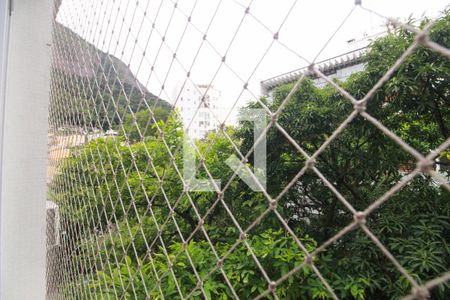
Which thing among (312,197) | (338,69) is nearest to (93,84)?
(338,69)

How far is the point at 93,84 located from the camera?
1.23 m

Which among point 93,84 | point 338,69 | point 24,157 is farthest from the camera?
point 338,69

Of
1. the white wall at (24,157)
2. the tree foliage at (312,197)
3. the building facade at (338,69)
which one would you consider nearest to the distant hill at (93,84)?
the tree foliage at (312,197)

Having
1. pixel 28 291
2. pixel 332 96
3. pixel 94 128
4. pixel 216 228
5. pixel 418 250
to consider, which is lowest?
pixel 216 228

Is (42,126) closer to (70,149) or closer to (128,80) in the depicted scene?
(128,80)

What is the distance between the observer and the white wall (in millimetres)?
877

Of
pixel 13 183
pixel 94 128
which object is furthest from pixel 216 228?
pixel 13 183

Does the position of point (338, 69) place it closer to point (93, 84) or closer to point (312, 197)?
point (312, 197)

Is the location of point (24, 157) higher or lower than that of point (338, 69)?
lower

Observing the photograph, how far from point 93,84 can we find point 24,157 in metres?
0.43

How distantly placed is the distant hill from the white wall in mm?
215

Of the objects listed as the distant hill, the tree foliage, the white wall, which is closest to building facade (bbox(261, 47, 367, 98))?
the tree foliage

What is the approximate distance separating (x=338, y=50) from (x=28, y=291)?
1.54 m

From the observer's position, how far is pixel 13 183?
2.93 feet
